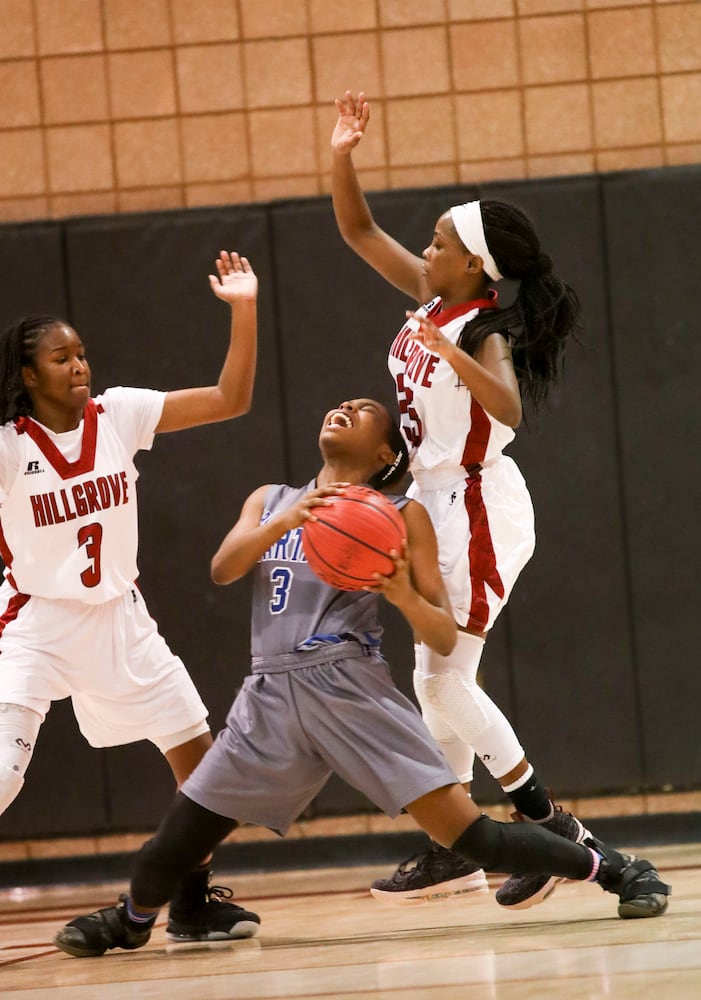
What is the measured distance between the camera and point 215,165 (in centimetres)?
630

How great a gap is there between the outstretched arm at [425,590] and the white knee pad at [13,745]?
1.11m

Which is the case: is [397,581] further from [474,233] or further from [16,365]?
[16,365]

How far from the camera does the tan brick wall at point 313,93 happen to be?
6.20m

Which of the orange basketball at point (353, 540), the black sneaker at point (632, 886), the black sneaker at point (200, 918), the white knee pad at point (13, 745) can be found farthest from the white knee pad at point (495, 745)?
the white knee pad at point (13, 745)

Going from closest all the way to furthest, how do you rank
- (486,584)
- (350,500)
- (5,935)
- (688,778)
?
(350,500) → (486,584) → (5,935) → (688,778)

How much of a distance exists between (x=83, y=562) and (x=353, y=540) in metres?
0.99

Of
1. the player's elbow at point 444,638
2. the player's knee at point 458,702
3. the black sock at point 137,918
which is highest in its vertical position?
the player's elbow at point 444,638

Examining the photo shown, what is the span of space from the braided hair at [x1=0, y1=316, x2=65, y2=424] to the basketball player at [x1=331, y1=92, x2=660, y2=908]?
3.43 feet

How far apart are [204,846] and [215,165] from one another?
11.8 feet

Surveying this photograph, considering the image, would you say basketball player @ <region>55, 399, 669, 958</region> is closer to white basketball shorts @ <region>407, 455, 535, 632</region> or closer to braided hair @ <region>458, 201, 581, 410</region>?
white basketball shorts @ <region>407, 455, 535, 632</region>

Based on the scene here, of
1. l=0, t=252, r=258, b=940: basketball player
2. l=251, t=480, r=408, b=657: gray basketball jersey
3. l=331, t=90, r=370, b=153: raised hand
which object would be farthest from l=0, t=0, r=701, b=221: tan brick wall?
l=251, t=480, r=408, b=657: gray basketball jersey

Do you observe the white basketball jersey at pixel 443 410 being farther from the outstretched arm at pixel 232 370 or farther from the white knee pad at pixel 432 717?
the white knee pad at pixel 432 717

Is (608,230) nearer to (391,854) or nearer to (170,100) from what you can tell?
(170,100)

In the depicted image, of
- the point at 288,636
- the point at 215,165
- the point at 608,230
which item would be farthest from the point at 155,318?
the point at 288,636
